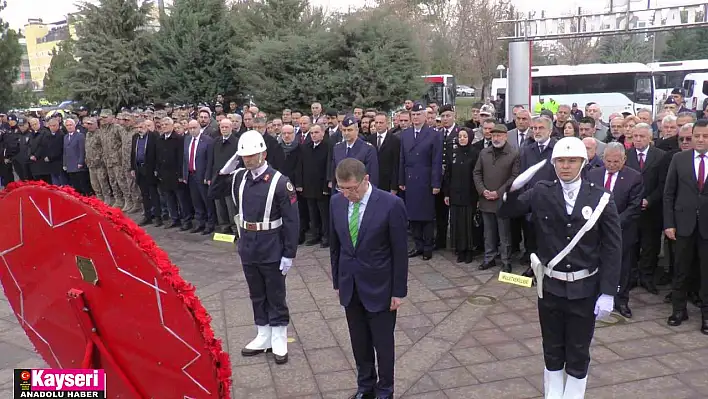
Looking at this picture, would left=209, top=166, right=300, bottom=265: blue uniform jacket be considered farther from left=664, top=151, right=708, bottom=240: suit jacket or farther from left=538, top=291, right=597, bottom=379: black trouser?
left=664, top=151, right=708, bottom=240: suit jacket

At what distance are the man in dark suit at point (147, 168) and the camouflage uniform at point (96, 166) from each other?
48.7 inches

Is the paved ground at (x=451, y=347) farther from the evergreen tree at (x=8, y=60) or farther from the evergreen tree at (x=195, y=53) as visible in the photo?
the evergreen tree at (x=8, y=60)

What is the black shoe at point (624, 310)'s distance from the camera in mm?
6070

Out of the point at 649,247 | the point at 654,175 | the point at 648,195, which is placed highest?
the point at 654,175

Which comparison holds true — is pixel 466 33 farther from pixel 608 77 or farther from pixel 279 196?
pixel 279 196

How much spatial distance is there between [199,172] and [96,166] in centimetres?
345

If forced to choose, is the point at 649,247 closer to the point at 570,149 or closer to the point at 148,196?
the point at 570,149

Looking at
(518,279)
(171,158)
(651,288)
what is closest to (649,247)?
(651,288)

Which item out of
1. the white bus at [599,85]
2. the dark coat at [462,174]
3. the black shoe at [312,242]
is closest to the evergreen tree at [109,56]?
the black shoe at [312,242]

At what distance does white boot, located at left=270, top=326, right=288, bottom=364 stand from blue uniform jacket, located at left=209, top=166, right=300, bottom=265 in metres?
0.66

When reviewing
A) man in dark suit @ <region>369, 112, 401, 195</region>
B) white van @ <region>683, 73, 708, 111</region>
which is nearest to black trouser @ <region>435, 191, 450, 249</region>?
man in dark suit @ <region>369, 112, 401, 195</region>

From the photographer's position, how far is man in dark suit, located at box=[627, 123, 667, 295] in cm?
655

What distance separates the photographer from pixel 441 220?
8.87m

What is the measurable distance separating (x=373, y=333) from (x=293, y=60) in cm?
1248
